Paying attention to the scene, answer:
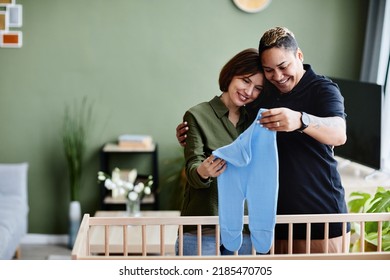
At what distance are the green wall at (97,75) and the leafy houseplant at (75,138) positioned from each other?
4 cm

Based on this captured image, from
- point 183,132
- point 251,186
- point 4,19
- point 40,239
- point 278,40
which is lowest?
point 40,239

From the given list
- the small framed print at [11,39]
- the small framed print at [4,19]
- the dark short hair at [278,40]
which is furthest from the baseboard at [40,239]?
the dark short hair at [278,40]

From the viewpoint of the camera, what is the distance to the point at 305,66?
5.49ft

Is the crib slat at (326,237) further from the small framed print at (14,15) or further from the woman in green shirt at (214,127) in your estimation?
the small framed print at (14,15)

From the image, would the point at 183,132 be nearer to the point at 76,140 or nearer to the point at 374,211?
the point at 374,211

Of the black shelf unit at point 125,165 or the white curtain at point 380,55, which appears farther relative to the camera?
the black shelf unit at point 125,165

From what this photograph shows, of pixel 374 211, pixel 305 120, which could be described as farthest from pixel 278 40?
pixel 374 211

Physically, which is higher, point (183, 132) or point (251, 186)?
point (183, 132)

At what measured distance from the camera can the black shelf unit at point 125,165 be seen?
3.69 metres

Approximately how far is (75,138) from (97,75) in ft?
1.36

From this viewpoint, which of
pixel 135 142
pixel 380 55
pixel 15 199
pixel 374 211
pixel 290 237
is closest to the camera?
pixel 290 237

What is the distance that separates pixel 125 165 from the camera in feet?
12.5

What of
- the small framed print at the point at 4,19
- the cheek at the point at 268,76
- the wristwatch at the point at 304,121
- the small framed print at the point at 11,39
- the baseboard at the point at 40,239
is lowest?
the baseboard at the point at 40,239

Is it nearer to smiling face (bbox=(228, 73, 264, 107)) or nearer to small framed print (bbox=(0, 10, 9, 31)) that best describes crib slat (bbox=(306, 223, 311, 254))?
smiling face (bbox=(228, 73, 264, 107))
